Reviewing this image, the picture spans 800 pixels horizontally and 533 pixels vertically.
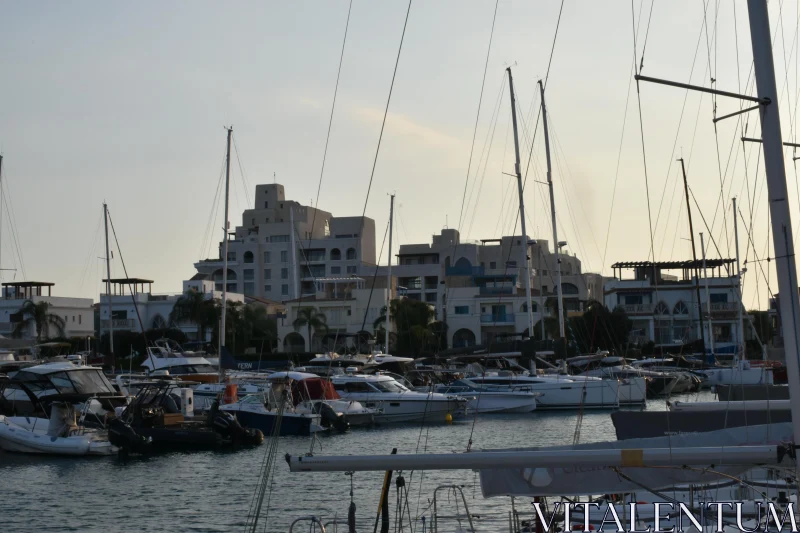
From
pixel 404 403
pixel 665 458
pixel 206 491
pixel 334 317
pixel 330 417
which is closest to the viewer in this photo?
pixel 665 458

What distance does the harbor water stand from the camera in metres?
20.5

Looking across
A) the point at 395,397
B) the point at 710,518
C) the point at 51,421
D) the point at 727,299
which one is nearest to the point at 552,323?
the point at 727,299

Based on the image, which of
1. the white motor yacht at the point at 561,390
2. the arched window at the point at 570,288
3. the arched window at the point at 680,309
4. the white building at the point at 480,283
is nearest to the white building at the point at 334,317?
the white building at the point at 480,283

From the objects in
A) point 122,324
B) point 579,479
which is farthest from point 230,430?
point 122,324

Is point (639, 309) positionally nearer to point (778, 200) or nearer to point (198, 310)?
point (198, 310)

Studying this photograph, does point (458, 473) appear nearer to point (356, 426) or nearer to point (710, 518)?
point (710, 518)

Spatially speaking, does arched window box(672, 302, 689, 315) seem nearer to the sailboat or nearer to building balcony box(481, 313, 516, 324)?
building balcony box(481, 313, 516, 324)

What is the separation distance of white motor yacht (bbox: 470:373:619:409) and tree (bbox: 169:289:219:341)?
4119cm

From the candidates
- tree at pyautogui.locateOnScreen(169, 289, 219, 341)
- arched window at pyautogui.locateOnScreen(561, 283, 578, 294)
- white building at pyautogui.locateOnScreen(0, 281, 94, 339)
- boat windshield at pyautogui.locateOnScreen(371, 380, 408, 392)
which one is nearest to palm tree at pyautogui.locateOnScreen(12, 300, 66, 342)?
white building at pyautogui.locateOnScreen(0, 281, 94, 339)

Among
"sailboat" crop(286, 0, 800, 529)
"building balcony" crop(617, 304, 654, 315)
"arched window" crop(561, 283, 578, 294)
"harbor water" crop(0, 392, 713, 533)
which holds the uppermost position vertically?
"arched window" crop(561, 283, 578, 294)

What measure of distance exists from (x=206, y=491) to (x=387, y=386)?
69.4 ft

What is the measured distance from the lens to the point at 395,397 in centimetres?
4444

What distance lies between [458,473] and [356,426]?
1807 centimetres

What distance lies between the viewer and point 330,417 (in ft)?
130
